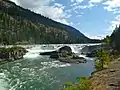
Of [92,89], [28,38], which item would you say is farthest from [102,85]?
[28,38]

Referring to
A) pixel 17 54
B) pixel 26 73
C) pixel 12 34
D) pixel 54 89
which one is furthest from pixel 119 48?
pixel 12 34

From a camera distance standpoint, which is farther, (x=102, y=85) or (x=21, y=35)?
(x=21, y=35)

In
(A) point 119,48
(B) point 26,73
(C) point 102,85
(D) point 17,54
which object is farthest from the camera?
(A) point 119,48

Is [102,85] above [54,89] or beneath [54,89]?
above

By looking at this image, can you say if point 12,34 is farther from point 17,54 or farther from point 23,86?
point 23,86

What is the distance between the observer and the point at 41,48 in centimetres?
13900

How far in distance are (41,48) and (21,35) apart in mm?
56921

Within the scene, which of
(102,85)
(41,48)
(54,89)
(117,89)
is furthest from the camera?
(41,48)

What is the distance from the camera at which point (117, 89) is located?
97.8ft

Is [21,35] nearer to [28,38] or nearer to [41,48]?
[28,38]

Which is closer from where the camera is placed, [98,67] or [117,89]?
[117,89]

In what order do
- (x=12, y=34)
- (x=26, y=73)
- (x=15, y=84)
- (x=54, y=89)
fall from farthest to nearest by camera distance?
(x=12, y=34), (x=26, y=73), (x=15, y=84), (x=54, y=89)

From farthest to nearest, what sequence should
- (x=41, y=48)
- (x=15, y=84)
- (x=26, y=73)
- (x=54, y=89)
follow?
(x=41, y=48), (x=26, y=73), (x=15, y=84), (x=54, y=89)

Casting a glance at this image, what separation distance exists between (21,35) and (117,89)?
16645 cm
